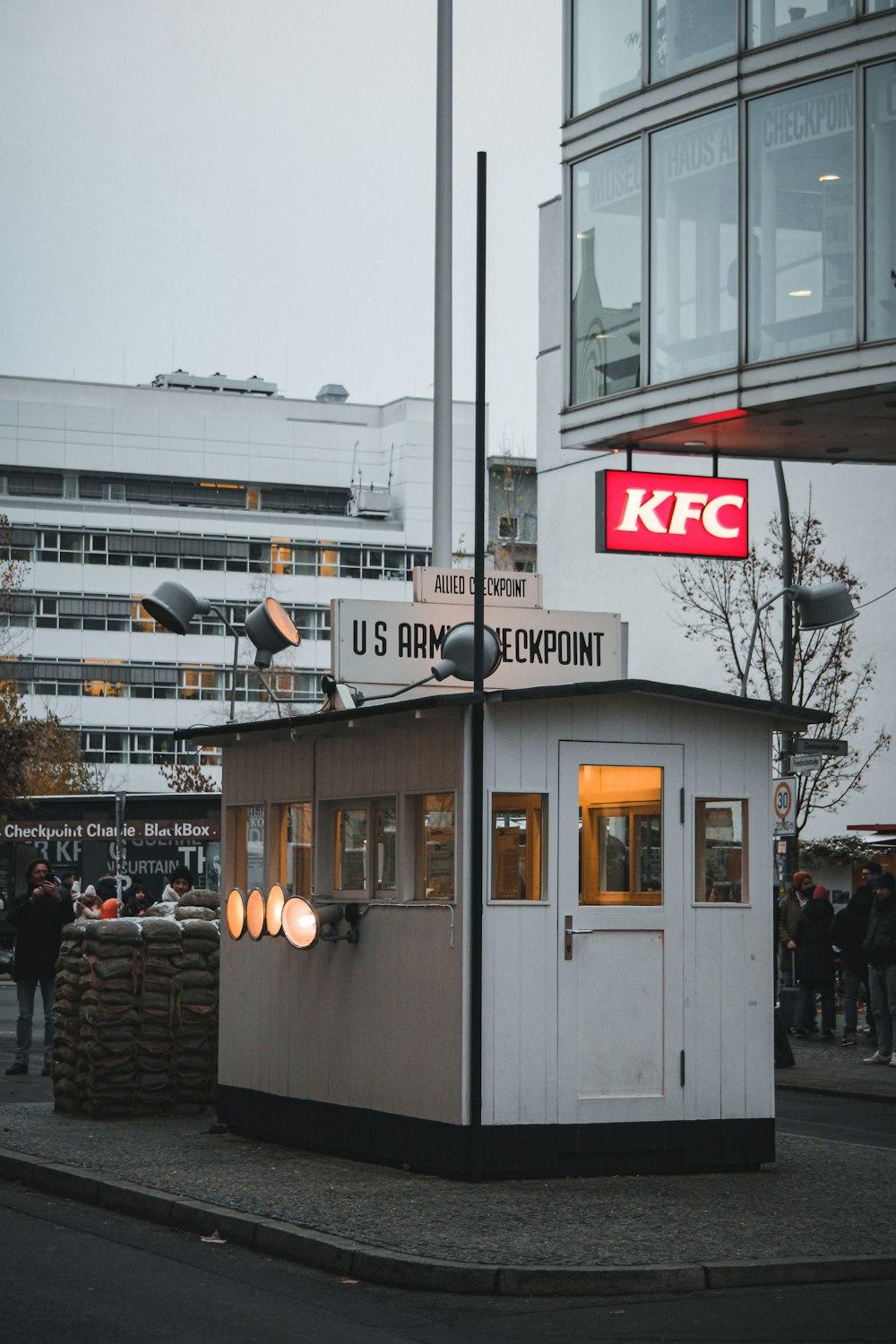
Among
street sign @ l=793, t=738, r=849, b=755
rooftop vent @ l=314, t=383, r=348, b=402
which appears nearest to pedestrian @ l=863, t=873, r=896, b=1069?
street sign @ l=793, t=738, r=849, b=755

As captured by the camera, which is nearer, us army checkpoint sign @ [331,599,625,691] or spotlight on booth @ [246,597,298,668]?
us army checkpoint sign @ [331,599,625,691]

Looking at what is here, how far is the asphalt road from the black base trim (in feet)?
7.01

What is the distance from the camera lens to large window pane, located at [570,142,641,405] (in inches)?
877

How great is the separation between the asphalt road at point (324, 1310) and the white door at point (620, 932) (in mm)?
2866

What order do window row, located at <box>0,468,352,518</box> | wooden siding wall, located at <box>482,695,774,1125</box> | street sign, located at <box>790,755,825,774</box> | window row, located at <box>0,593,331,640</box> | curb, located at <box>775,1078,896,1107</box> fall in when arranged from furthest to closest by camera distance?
window row, located at <box>0,468,352,518</box> < window row, located at <box>0,593,331,640</box> < street sign, located at <box>790,755,825,774</box> < curb, located at <box>775,1078,896,1107</box> < wooden siding wall, located at <box>482,695,774,1125</box>

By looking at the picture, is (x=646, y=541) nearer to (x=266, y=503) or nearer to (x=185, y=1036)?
(x=185, y=1036)

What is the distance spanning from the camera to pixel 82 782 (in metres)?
74.3

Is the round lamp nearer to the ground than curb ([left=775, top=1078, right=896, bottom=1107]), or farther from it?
farther from it

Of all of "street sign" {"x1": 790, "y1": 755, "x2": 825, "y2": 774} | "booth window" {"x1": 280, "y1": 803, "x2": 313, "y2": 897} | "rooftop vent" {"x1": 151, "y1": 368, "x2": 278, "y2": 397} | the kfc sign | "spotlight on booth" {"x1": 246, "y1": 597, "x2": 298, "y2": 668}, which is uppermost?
"rooftop vent" {"x1": 151, "y1": 368, "x2": 278, "y2": 397}

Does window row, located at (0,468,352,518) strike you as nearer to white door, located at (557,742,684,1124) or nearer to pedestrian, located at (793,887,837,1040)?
pedestrian, located at (793,887,837,1040)

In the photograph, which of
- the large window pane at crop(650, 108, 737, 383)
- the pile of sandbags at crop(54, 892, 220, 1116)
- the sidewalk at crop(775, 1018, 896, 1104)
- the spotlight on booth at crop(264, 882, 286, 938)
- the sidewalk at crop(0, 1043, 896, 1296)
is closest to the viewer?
the sidewalk at crop(0, 1043, 896, 1296)

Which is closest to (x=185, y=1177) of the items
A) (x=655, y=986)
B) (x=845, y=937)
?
(x=655, y=986)

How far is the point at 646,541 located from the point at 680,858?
977 cm

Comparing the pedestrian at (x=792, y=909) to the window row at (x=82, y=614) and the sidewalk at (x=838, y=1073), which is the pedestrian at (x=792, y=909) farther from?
the window row at (x=82, y=614)
